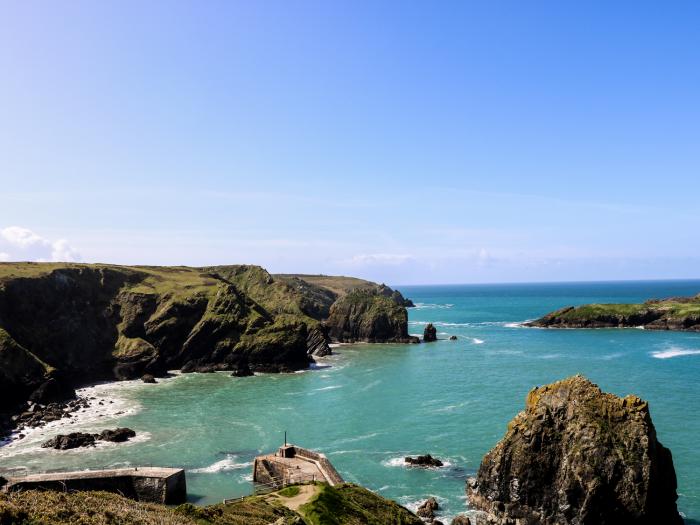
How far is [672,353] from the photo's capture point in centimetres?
12100

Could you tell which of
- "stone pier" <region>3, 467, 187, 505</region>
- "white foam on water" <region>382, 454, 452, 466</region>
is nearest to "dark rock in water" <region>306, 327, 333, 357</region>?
"white foam on water" <region>382, 454, 452, 466</region>

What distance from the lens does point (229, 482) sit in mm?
53281

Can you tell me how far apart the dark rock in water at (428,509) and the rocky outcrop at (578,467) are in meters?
3.79

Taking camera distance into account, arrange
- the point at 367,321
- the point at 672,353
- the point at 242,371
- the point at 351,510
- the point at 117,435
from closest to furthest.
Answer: the point at 351,510 < the point at 117,435 < the point at 242,371 < the point at 672,353 < the point at 367,321

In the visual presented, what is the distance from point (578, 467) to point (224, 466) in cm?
3556

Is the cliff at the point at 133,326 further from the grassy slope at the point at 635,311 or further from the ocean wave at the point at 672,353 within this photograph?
the grassy slope at the point at 635,311

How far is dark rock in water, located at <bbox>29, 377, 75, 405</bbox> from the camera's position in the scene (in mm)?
88938

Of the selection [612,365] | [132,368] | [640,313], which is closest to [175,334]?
[132,368]

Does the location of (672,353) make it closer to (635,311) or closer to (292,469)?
(635,311)

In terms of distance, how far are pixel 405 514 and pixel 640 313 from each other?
167682 mm

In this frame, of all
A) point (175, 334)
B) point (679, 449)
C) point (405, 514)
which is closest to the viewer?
point (405, 514)

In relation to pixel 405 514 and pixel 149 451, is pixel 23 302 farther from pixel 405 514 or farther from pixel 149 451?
pixel 405 514

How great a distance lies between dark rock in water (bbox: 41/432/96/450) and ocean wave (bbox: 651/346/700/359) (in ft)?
360

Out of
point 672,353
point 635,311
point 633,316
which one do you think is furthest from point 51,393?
point 635,311
